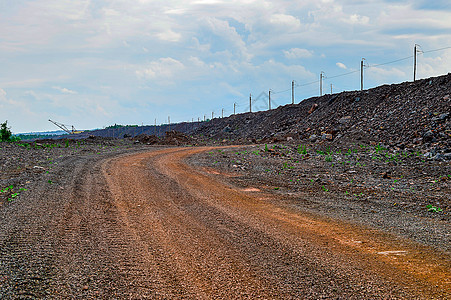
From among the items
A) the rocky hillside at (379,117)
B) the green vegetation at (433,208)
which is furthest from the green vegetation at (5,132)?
the green vegetation at (433,208)

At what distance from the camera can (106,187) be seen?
11.3 meters

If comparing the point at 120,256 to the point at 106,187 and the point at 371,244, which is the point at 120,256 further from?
the point at 106,187

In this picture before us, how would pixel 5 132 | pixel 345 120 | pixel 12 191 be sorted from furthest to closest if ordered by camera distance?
pixel 5 132 < pixel 345 120 < pixel 12 191

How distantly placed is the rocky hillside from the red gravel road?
14946mm

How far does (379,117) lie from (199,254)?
2780cm

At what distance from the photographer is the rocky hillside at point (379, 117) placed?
21.9m

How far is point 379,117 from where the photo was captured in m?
28.6

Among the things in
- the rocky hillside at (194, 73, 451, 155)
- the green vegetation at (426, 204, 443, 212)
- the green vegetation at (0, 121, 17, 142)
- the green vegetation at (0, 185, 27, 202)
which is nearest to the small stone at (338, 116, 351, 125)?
Answer: the rocky hillside at (194, 73, 451, 155)

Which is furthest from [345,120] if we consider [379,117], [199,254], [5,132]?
[5,132]

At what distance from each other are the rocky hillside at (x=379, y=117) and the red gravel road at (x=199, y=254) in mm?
14946

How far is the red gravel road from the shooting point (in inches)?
160

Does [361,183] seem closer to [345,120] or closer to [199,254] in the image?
[199,254]

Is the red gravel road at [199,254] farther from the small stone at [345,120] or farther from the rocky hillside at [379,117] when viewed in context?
the small stone at [345,120]

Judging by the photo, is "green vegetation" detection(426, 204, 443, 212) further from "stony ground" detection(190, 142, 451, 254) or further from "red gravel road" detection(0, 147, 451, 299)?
"red gravel road" detection(0, 147, 451, 299)
